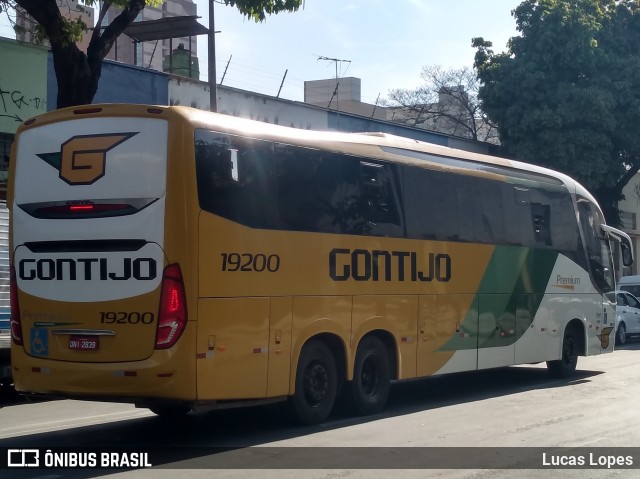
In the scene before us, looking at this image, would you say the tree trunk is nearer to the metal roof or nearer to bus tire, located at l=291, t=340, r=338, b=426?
bus tire, located at l=291, t=340, r=338, b=426

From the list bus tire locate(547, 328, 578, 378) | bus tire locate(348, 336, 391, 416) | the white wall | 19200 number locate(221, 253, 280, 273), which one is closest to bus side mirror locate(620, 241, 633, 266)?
bus tire locate(547, 328, 578, 378)

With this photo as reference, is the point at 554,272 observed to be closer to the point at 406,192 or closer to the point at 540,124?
the point at 406,192

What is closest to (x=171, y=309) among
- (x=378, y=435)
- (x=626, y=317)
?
(x=378, y=435)

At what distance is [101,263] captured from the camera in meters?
9.67

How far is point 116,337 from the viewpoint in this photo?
952cm

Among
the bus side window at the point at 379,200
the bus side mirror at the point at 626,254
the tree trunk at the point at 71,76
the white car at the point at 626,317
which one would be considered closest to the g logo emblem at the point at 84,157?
the bus side window at the point at 379,200

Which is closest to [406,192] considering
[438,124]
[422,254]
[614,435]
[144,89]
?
[422,254]

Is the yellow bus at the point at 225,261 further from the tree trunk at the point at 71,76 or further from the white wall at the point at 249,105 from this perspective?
the white wall at the point at 249,105

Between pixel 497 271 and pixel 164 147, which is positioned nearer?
pixel 164 147

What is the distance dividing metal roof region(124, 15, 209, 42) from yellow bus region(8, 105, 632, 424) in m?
13.0

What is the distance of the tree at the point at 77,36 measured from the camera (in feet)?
48.8

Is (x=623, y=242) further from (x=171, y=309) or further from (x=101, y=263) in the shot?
(x=101, y=263)

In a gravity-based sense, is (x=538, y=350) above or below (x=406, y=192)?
below

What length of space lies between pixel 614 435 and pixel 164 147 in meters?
5.80
